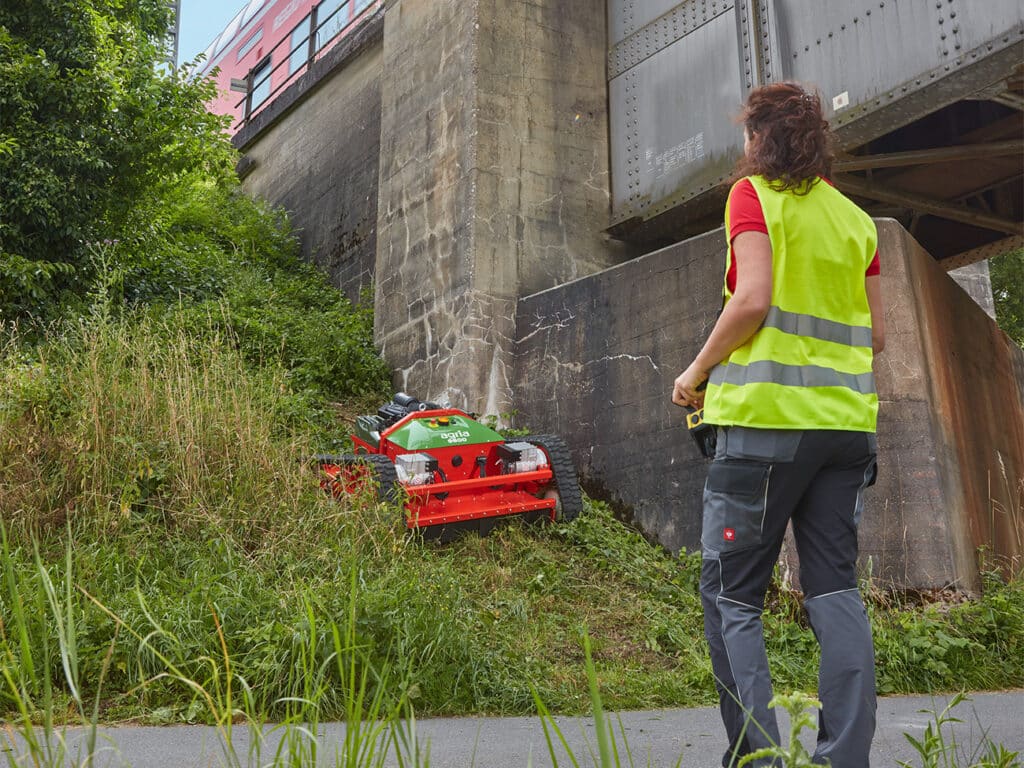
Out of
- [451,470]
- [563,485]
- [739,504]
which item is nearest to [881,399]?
[563,485]

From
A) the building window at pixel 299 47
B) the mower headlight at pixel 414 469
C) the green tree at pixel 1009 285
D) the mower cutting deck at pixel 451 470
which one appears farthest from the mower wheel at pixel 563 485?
the green tree at pixel 1009 285

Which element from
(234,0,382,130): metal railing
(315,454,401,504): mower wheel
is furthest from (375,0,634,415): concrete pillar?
(234,0,382,130): metal railing

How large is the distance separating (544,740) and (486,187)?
6.28 meters

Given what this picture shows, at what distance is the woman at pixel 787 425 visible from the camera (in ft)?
8.19

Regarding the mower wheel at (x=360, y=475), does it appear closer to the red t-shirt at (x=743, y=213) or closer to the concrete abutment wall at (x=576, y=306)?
the concrete abutment wall at (x=576, y=306)

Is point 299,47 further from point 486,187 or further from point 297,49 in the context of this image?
point 486,187

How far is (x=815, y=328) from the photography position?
2.68 metres

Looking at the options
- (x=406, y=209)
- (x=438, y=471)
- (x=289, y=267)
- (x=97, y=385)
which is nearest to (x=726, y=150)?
(x=406, y=209)

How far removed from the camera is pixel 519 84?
31.2ft

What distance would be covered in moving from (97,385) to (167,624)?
2.18 meters

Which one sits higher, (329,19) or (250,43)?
(250,43)

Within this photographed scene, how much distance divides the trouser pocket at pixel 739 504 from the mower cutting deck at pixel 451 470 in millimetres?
3560

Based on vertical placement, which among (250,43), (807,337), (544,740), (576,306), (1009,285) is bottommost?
(544,740)

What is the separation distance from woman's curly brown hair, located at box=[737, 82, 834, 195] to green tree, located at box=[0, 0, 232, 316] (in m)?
7.19
